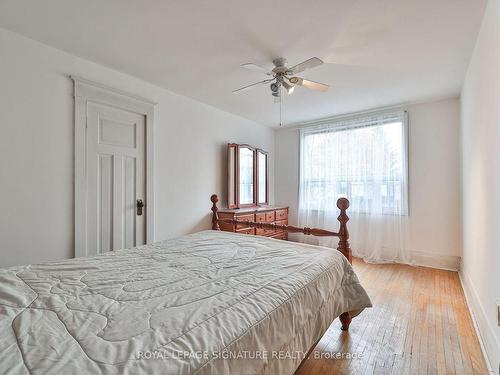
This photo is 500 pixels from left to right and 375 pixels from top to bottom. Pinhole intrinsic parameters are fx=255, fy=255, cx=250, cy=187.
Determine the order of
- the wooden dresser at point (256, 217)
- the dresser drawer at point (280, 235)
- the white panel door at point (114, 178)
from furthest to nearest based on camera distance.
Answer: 1. the dresser drawer at point (280, 235)
2. the wooden dresser at point (256, 217)
3. the white panel door at point (114, 178)

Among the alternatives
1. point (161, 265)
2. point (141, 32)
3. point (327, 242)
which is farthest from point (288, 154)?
point (161, 265)

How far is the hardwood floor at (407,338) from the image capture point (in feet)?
5.43

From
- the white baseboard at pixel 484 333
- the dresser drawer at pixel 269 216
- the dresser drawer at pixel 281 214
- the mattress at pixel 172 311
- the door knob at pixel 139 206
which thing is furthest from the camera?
the dresser drawer at pixel 281 214

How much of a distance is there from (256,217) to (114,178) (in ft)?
6.89

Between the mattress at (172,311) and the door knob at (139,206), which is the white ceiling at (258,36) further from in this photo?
the mattress at (172,311)

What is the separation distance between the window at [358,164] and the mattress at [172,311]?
2.65 meters

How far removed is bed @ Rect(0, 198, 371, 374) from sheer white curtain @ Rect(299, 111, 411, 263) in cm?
262

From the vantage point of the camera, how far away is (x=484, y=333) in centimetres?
184

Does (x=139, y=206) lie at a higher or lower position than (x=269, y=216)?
higher

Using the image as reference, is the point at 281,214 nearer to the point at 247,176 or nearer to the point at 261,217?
the point at 261,217

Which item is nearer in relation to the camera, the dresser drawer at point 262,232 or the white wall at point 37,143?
the white wall at point 37,143

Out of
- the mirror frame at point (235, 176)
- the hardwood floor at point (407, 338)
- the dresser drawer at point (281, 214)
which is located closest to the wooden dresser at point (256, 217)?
the dresser drawer at point (281, 214)

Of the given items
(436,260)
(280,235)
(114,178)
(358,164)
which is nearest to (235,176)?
(280,235)

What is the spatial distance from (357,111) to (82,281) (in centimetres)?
418
